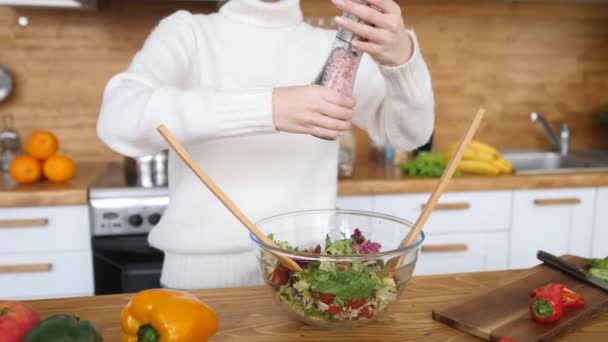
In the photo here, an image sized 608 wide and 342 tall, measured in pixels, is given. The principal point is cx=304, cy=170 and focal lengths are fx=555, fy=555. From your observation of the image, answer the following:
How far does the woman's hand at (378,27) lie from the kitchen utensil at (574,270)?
1.66 ft

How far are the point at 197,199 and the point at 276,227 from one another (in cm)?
33

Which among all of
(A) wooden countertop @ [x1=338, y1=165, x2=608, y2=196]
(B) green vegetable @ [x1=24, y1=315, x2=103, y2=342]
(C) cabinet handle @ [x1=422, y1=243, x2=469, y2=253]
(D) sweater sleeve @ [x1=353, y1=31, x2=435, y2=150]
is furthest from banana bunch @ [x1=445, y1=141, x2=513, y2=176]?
(B) green vegetable @ [x1=24, y1=315, x2=103, y2=342]

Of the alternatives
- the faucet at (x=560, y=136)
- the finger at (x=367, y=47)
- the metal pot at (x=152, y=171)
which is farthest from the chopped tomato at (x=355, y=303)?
the faucet at (x=560, y=136)

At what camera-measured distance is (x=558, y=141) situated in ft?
8.87

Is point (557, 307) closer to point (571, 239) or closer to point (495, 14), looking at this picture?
point (571, 239)

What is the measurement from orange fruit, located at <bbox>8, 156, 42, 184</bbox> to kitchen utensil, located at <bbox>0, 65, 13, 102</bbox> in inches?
18.8

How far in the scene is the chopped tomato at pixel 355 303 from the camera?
78cm

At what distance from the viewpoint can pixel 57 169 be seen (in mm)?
1950

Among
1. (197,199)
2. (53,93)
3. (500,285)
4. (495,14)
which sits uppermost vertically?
(495,14)

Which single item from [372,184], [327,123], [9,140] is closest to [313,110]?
[327,123]

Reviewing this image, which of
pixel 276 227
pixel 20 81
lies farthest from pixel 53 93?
pixel 276 227

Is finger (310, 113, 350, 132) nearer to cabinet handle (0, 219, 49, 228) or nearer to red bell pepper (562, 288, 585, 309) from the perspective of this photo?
red bell pepper (562, 288, 585, 309)

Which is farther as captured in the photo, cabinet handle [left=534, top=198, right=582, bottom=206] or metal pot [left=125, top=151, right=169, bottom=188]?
cabinet handle [left=534, top=198, right=582, bottom=206]

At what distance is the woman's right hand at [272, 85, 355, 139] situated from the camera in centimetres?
85
